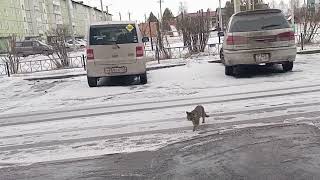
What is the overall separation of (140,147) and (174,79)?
24.9 feet

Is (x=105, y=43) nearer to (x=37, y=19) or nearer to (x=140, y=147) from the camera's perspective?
(x=140, y=147)

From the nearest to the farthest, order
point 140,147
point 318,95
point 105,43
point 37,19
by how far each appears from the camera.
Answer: point 140,147
point 318,95
point 105,43
point 37,19

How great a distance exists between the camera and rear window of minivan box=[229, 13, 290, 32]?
1273 cm

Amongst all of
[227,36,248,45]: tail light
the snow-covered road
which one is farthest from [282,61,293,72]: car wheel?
[227,36,248,45]: tail light

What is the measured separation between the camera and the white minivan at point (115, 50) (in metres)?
12.9

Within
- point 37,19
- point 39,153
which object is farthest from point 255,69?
point 37,19

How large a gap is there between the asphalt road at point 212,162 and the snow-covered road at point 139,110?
1.34 feet

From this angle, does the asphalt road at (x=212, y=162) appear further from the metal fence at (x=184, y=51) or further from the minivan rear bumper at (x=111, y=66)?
the metal fence at (x=184, y=51)

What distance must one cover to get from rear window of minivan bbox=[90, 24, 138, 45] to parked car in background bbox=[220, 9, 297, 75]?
265 centimetres

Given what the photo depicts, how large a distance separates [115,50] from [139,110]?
4169 millimetres

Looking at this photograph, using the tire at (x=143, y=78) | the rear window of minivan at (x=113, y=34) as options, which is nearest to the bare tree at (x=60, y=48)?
the rear window of minivan at (x=113, y=34)

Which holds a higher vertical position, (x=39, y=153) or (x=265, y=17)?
(x=265, y=17)

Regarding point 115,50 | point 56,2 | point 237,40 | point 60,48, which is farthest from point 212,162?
point 56,2

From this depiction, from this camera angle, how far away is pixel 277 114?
770 cm
